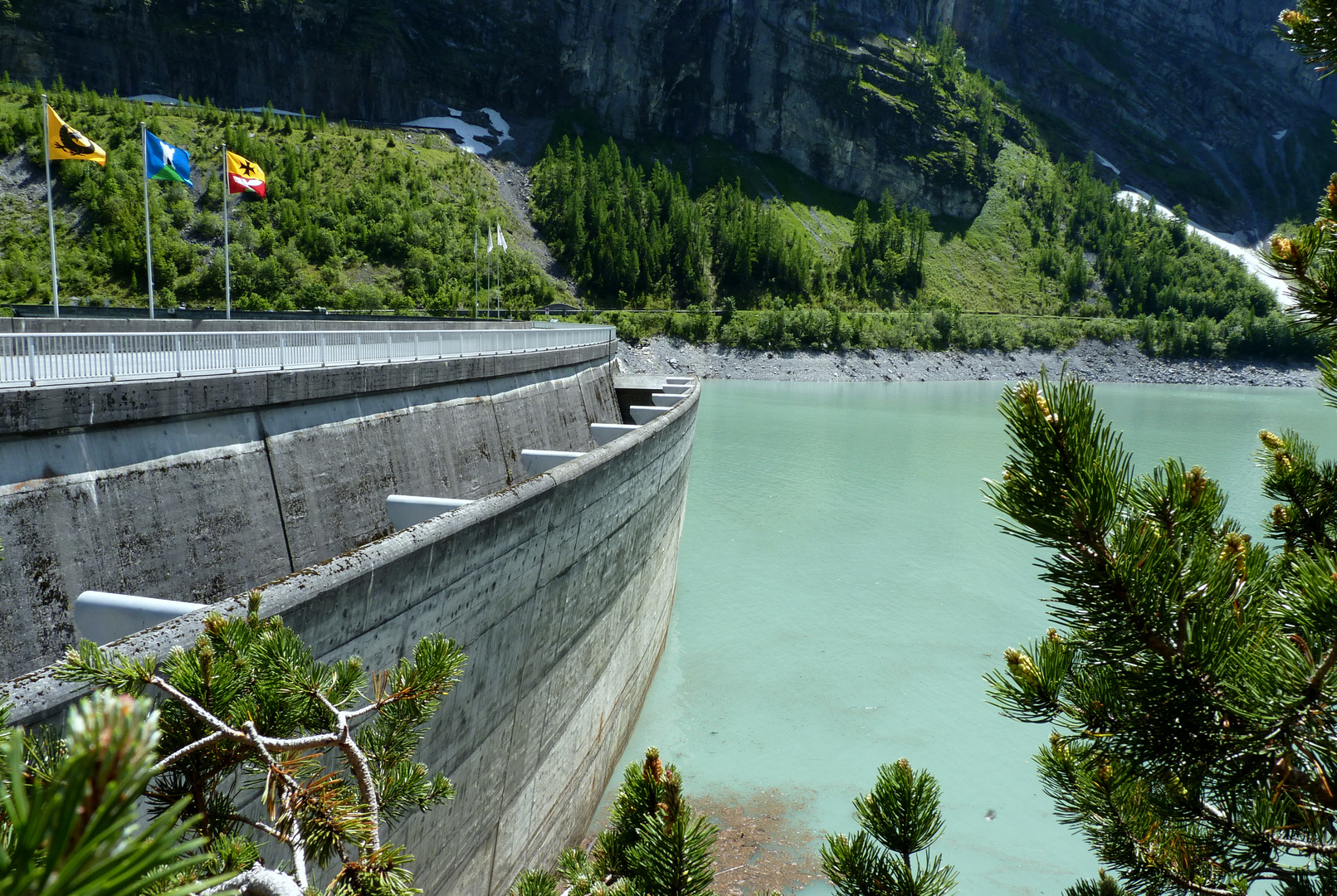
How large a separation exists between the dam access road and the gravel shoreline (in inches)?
2512

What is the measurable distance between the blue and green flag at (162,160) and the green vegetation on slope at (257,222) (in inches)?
1756

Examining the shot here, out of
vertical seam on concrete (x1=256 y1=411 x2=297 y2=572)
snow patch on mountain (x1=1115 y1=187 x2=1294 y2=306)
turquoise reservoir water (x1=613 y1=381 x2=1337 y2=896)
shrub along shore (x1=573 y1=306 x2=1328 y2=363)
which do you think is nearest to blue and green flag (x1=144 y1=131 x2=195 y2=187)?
vertical seam on concrete (x1=256 y1=411 x2=297 y2=572)

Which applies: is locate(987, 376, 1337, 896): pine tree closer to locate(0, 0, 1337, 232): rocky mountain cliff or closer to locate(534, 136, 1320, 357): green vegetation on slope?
locate(534, 136, 1320, 357): green vegetation on slope

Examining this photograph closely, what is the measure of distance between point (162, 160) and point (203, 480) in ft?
44.4

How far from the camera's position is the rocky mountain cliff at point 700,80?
11625 centimetres

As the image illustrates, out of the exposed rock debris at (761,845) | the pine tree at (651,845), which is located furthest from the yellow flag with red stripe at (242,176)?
the pine tree at (651,845)

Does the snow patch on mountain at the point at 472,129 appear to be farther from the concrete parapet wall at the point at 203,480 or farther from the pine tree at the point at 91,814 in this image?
the pine tree at the point at 91,814

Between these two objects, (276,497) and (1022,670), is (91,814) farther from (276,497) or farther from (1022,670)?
(276,497)

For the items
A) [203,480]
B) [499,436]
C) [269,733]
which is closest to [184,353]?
[203,480]

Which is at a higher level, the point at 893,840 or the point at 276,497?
the point at 893,840

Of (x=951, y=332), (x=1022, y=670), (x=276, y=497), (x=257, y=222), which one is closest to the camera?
(x=1022, y=670)

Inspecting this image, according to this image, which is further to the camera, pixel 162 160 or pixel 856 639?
pixel 856 639

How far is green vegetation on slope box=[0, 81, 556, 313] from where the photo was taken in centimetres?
6253

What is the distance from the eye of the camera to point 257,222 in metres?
76.4
